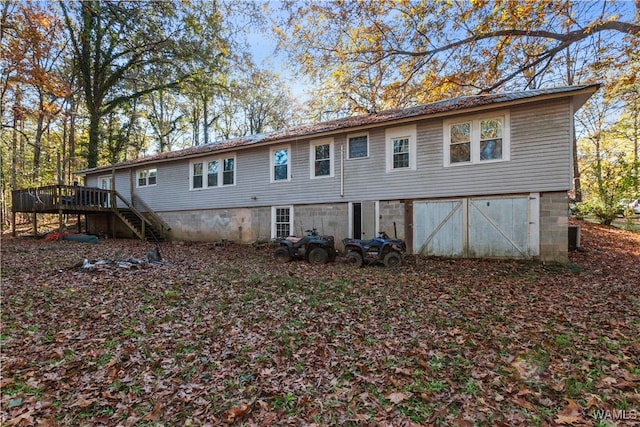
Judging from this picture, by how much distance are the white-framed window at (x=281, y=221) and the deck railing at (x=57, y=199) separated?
889 cm

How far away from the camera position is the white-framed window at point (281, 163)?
12.6m

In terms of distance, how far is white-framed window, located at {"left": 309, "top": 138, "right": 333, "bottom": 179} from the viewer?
11.8 metres

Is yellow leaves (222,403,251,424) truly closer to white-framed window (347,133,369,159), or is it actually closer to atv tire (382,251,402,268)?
atv tire (382,251,402,268)

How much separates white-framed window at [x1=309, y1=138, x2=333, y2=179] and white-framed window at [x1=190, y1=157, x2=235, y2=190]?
4076 mm

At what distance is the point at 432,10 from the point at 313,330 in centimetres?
1138

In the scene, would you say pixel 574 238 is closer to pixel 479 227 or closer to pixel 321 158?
pixel 479 227

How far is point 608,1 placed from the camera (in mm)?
8656

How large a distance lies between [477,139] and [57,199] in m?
17.1

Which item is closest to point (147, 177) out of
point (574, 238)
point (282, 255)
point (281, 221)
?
point (281, 221)

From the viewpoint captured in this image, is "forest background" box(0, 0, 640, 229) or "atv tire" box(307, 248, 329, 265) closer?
"atv tire" box(307, 248, 329, 265)

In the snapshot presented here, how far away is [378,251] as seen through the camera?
8.74 metres

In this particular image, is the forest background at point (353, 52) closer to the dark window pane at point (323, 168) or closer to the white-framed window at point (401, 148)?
the white-framed window at point (401, 148)

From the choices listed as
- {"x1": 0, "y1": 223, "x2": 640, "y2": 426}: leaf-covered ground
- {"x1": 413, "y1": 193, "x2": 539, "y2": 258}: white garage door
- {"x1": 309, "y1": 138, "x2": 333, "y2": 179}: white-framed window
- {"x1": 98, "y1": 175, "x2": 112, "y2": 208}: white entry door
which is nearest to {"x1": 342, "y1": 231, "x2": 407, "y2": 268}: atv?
{"x1": 0, "y1": 223, "x2": 640, "y2": 426}: leaf-covered ground

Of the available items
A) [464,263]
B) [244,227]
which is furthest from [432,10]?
[244,227]
